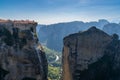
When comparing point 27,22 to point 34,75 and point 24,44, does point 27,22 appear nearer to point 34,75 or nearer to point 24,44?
point 24,44

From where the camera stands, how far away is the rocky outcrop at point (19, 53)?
5797 centimetres

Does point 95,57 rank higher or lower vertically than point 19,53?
lower

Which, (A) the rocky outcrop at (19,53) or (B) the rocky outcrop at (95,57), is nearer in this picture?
(A) the rocky outcrop at (19,53)

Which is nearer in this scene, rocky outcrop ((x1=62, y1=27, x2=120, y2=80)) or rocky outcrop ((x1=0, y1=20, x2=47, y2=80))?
rocky outcrop ((x1=0, y1=20, x2=47, y2=80))

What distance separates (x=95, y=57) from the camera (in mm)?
64688

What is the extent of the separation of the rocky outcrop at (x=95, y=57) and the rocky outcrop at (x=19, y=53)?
789cm

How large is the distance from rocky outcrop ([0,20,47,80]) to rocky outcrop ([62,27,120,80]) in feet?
25.9

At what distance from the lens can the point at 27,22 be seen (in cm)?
6156

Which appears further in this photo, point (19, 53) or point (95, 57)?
point (95, 57)

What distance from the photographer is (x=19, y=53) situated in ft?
191

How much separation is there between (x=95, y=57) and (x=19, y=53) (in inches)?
615

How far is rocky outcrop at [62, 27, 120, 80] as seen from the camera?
64500 mm

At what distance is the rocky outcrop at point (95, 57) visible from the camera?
64500mm

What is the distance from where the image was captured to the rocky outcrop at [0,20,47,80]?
190 feet
